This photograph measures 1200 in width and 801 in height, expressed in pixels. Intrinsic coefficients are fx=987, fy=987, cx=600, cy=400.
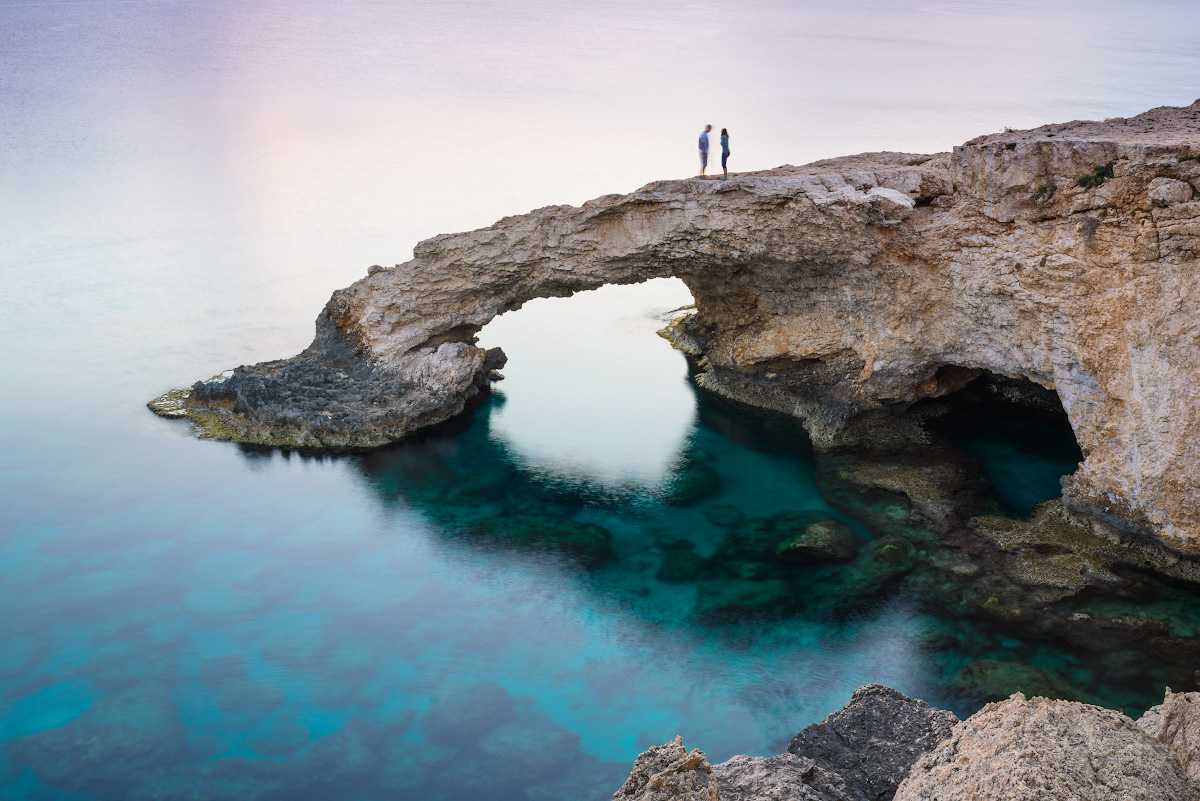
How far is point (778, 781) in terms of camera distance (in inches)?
410

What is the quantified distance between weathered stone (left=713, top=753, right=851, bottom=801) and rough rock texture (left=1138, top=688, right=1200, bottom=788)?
3.17m

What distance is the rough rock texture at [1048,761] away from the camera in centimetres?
830

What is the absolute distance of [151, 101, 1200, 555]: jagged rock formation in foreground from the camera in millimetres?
18453

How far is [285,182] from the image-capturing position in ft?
167

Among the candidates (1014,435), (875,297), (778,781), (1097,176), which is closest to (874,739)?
(778,781)

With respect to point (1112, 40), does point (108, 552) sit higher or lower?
lower

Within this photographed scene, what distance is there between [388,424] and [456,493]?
3.64 meters

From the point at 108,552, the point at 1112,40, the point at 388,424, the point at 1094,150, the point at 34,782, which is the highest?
the point at 1112,40

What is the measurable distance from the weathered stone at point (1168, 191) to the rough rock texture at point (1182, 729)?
1114 cm

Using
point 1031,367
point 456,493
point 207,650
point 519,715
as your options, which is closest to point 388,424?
A: point 456,493

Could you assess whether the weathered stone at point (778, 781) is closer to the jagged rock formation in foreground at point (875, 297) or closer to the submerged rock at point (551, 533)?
the submerged rock at point (551, 533)

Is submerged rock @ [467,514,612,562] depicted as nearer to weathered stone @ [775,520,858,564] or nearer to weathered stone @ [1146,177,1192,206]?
weathered stone @ [775,520,858,564]

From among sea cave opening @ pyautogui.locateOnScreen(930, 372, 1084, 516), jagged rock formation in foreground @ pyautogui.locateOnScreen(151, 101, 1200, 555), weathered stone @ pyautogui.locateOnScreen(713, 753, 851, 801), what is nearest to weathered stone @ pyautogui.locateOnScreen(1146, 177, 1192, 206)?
jagged rock formation in foreground @ pyautogui.locateOnScreen(151, 101, 1200, 555)

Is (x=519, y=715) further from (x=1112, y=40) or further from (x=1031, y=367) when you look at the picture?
(x=1112, y=40)
